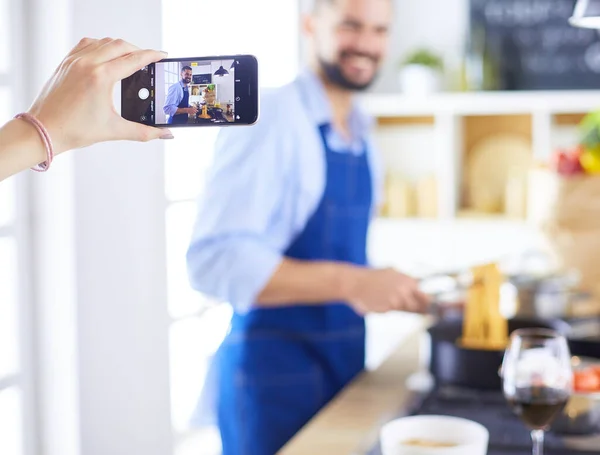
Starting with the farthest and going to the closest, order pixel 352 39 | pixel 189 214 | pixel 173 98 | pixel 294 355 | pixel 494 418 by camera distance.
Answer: pixel 352 39, pixel 294 355, pixel 189 214, pixel 494 418, pixel 173 98

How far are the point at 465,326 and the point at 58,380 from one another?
0.75 m

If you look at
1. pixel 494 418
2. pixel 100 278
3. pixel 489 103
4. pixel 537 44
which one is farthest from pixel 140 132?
pixel 537 44

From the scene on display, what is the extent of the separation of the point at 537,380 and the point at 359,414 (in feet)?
1.15

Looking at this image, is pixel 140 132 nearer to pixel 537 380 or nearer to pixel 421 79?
pixel 537 380

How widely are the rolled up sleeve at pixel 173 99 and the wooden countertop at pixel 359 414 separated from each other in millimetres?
535

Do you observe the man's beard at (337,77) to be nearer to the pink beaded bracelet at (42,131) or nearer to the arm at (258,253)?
the arm at (258,253)

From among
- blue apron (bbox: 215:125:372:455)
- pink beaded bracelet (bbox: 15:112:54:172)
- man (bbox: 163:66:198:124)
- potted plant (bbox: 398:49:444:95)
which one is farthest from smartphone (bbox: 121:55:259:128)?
potted plant (bbox: 398:49:444:95)

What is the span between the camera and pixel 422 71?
9.66 feet

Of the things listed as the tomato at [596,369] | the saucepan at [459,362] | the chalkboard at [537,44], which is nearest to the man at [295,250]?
the saucepan at [459,362]

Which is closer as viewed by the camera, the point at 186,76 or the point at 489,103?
the point at 186,76

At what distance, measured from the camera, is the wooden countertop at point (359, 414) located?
3.49ft

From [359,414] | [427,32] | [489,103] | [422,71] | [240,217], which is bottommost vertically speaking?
[359,414]

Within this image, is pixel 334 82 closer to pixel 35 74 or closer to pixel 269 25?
pixel 269 25

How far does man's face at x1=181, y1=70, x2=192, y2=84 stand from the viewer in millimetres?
655
